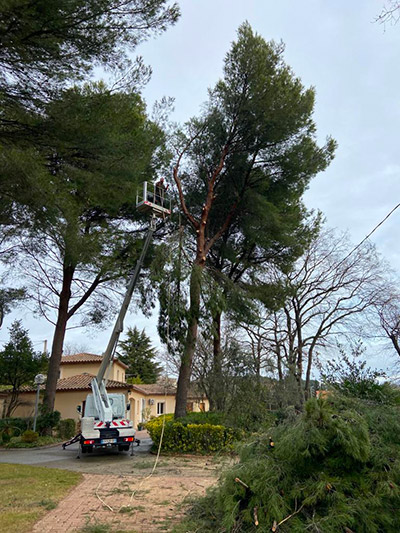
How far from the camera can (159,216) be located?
12.1m

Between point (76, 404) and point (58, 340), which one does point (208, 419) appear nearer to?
point (58, 340)

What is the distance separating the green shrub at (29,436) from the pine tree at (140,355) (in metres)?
27.1

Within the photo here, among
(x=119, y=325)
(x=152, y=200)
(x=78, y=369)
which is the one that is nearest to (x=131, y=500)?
(x=119, y=325)

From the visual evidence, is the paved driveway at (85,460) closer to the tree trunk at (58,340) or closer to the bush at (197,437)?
the bush at (197,437)

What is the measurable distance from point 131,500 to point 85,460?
6.03 meters

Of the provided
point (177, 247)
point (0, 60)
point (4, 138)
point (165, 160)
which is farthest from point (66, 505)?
point (165, 160)

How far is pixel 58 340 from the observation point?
16578 mm

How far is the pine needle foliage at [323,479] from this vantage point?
3395 mm

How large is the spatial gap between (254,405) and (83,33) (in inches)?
440

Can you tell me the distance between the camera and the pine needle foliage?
11.1 ft

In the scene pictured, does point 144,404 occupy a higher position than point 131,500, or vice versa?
point 144,404

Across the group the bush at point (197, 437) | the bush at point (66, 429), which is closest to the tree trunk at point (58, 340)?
the bush at point (66, 429)

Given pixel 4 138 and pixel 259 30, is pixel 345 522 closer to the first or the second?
pixel 4 138

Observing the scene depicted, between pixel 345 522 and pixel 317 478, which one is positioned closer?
pixel 345 522
